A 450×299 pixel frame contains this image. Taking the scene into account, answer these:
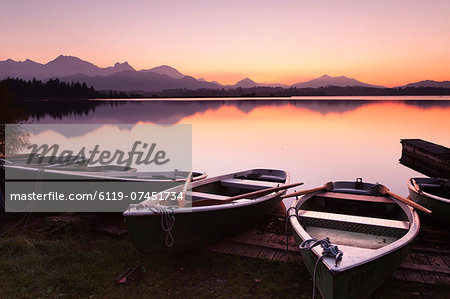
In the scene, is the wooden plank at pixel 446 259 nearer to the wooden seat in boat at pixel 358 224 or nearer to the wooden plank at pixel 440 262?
the wooden plank at pixel 440 262

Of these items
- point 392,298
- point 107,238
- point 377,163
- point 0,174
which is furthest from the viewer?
point 377,163

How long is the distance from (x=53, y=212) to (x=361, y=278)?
8933mm

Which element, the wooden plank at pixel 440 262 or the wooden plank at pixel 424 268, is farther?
the wooden plank at pixel 440 262

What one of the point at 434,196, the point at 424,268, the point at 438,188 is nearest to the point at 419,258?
the point at 424,268

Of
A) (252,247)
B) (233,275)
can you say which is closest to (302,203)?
(252,247)

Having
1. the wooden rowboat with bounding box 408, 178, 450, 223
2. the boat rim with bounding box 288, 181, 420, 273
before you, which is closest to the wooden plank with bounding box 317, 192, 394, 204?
the boat rim with bounding box 288, 181, 420, 273

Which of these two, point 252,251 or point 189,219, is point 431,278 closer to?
point 252,251

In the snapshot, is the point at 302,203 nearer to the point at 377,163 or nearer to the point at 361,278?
the point at 361,278

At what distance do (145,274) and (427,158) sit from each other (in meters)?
20.7

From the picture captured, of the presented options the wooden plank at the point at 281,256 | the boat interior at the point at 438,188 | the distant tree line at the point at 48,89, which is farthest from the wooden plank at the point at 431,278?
the distant tree line at the point at 48,89

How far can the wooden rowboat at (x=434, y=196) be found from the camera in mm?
7797

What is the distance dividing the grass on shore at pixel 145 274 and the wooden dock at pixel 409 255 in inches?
9.8

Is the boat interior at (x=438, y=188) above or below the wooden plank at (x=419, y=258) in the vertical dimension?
above

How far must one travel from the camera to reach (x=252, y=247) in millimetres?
7375
